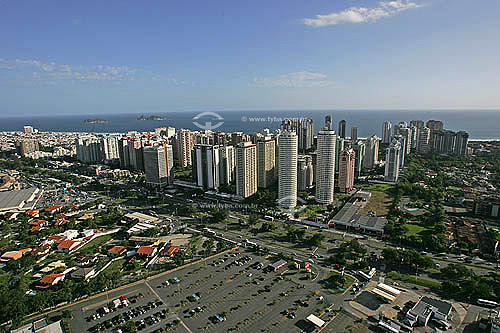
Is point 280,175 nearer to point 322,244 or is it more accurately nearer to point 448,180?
point 322,244

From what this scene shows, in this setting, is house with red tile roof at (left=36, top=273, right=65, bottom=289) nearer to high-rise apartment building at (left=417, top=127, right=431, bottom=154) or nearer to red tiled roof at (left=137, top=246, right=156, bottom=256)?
red tiled roof at (left=137, top=246, right=156, bottom=256)

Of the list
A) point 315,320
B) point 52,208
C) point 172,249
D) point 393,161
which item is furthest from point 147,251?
point 393,161

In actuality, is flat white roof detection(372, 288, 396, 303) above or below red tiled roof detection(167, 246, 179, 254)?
above

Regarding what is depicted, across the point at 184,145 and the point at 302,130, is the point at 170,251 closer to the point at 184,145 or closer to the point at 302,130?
the point at 184,145

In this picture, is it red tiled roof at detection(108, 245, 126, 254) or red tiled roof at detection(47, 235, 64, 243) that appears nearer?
red tiled roof at detection(108, 245, 126, 254)

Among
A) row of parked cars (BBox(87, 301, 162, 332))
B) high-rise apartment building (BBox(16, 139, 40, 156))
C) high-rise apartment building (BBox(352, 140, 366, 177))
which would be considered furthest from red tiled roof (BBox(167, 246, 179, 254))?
high-rise apartment building (BBox(16, 139, 40, 156))

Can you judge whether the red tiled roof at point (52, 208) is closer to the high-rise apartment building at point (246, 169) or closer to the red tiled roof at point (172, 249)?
the red tiled roof at point (172, 249)
